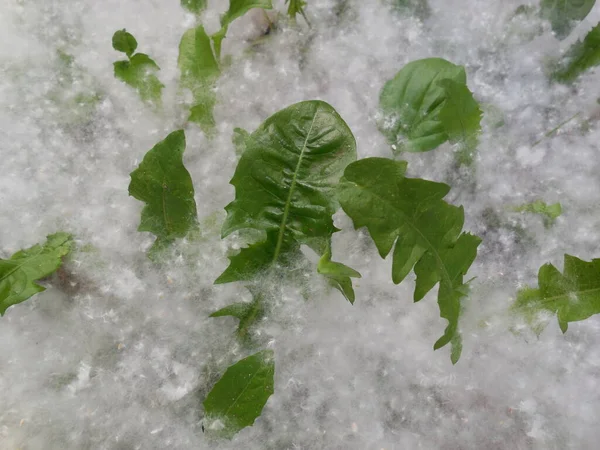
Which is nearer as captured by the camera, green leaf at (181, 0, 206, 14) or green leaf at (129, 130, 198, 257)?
green leaf at (129, 130, 198, 257)

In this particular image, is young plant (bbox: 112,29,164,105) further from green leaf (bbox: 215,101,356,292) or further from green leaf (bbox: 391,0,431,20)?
green leaf (bbox: 391,0,431,20)

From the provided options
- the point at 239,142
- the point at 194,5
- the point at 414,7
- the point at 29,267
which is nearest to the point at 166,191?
the point at 239,142

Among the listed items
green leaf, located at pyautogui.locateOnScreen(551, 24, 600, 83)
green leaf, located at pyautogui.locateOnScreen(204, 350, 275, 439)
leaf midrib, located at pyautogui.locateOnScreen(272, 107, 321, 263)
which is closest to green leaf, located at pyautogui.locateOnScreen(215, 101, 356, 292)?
leaf midrib, located at pyautogui.locateOnScreen(272, 107, 321, 263)

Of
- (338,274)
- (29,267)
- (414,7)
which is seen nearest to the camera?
(338,274)

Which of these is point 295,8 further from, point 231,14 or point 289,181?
point 289,181

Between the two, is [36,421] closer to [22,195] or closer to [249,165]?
[22,195]

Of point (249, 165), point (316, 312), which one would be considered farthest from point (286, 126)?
point (316, 312)

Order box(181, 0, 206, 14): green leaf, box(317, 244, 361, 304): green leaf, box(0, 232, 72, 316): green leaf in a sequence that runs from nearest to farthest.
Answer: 1. box(317, 244, 361, 304): green leaf
2. box(0, 232, 72, 316): green leaf
3. box(181, 0, 206, 14): green leaf

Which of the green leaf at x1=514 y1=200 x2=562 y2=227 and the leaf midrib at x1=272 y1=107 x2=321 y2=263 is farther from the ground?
the leaf midrib at x1=272 y1=107 x2=321 y2=263
